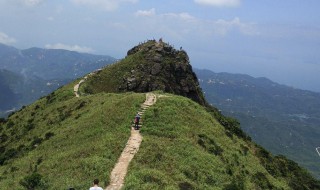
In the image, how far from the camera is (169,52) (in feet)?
451

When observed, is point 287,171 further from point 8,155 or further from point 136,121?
point 8,155

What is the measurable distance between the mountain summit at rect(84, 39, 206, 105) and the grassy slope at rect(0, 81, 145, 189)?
30509 millimetres

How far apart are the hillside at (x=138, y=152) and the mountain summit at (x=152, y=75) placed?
31932 mm

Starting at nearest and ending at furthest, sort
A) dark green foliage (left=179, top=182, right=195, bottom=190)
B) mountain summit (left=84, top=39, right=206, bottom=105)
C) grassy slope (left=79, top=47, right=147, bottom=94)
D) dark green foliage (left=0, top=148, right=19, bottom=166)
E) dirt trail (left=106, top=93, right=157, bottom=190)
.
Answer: dirt trail (left=106, top=93, right=157, bottom=190) < dark green foliage (left=179, top=182, right=195, bottom=190) < dark green foliage (left=0, top=148, right=19, bottom=166) < mountain summit (left=84, top=39, right=206, bottom=105) < grassy slope (left=79, top=47, right=147, bottom=94)

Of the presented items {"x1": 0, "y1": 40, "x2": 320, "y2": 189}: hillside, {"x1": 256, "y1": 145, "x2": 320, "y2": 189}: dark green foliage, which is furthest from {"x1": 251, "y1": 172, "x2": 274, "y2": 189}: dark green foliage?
{"x1": 256, "y1": 145, "x2": 320, "y2": 189}: dark green foliage

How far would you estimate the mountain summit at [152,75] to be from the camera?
378 feet

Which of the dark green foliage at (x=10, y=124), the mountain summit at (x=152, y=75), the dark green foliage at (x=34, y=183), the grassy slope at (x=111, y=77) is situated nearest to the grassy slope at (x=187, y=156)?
the dark green foliage at (x=34, y=183)

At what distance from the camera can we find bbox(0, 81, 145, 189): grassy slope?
1742 inches

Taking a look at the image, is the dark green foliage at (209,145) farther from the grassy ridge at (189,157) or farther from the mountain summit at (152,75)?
the mountain summit at (152,75)

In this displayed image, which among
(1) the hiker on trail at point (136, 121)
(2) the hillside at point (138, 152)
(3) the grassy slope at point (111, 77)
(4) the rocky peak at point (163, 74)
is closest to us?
(2) the hillside at point (138, 152)

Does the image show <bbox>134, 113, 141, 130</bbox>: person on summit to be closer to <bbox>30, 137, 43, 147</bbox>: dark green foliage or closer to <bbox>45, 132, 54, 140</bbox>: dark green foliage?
<bbox>45, 132, 54, 140</bbox>: dark green foliage

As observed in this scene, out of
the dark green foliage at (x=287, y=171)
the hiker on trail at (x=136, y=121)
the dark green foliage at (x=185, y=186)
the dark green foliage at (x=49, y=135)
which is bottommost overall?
the dark green foliage at (x=287, y=171)

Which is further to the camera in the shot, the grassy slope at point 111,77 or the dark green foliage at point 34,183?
the grassy slope at point 111,77

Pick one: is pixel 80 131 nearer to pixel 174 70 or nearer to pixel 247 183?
pixel 247 183
